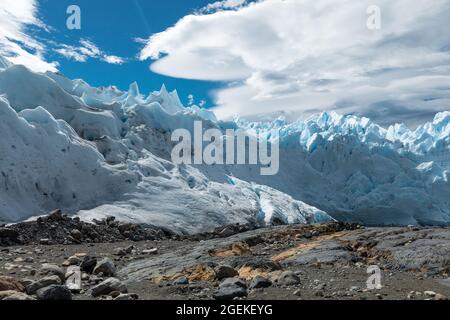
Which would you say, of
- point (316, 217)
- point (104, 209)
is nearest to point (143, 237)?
point (104, 209)

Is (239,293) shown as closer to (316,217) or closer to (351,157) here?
(316,217)

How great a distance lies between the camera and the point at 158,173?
4450cm

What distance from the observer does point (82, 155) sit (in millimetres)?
37000

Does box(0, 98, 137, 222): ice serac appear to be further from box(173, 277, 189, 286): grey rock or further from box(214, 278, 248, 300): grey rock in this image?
box(214, 278, 248, 300): grey rock

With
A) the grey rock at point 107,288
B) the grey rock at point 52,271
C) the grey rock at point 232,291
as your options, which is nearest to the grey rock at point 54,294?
the grey rock at point 107,288

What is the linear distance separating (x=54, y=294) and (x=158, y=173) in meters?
36.3

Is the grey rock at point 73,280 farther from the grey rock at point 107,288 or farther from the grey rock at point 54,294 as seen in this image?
the grey rock at point 54,294

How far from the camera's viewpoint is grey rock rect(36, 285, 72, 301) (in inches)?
324

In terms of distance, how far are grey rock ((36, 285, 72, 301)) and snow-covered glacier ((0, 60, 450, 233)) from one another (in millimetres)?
20015

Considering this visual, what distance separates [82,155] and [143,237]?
12.0m

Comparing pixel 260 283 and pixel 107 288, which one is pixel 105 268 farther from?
pixel 260 283

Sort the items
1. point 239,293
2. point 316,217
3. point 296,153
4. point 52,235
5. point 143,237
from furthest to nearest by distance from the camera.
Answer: point 296,153, point 316,217, point 143,237, point 52,235, point 239,293

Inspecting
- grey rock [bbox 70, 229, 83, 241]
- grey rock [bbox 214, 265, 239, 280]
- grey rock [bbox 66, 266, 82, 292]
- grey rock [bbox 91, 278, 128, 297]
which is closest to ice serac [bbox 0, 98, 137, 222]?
grey rock [bbox 70, 229, 83, 241]

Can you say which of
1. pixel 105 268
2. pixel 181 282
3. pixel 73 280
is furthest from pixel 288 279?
pixel 105 268
